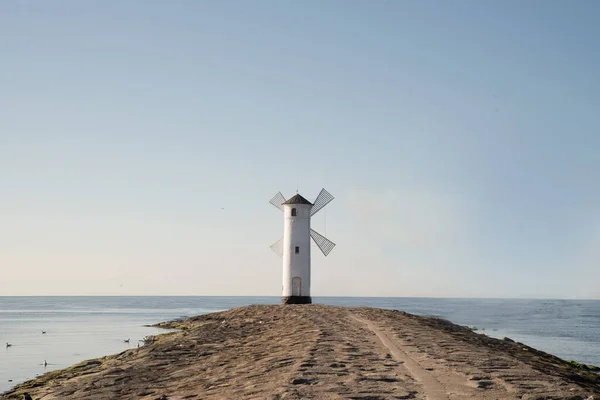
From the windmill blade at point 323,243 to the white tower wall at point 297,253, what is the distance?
300cm

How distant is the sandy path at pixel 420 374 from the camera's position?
12.0 m

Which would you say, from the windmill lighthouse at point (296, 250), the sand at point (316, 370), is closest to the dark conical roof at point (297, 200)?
the windmill lighthouse at point (296, 250)

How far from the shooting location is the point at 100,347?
37719 millimetres

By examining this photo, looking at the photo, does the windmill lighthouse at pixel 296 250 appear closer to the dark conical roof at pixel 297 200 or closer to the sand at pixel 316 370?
the dark conical roof at pixel 297 200

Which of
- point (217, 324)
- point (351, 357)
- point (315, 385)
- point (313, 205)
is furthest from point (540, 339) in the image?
point (315, 385)

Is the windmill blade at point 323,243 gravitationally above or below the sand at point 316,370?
above

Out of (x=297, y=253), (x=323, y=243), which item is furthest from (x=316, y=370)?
(x=323, y=243)

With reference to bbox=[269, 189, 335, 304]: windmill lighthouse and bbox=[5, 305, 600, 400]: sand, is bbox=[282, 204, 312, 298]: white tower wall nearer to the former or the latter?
bbox=[269, 189, 335, 304]: windmill lighthouse

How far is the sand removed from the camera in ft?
41.7

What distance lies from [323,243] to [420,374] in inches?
1190

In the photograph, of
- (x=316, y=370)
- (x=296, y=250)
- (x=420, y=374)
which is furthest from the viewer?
(x=296, y=250)

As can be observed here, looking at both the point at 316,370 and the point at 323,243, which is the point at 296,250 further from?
the point at 316,370

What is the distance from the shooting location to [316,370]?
14.6 m

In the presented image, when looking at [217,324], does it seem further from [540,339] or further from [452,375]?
[540,339]
